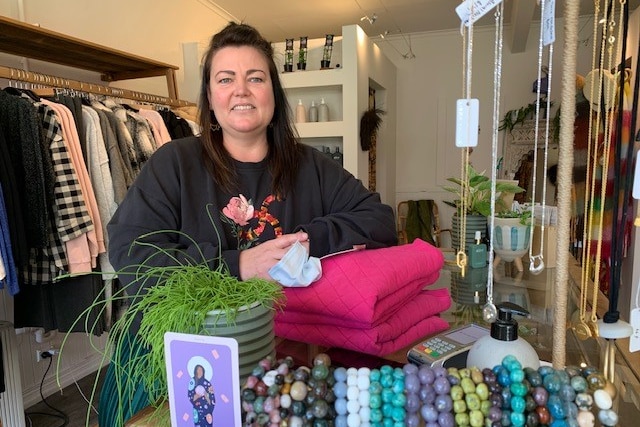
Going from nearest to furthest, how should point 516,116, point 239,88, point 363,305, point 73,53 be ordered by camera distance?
point 363,305, point 239,88, point 73,53, point 516,116

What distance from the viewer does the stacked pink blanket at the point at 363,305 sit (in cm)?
65

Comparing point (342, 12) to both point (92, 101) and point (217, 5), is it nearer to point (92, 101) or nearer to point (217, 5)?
point (217, 5)

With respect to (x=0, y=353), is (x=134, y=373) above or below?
above

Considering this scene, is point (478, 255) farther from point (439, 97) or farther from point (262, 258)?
point (439, 97)

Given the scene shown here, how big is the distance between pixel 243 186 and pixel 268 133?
0.58 ft

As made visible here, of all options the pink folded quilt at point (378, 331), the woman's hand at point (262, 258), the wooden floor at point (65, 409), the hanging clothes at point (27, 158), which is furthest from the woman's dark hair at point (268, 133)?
the wooden floor at point (65, 409)

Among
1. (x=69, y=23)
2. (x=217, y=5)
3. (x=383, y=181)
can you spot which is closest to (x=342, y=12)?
(x=217, y=5)

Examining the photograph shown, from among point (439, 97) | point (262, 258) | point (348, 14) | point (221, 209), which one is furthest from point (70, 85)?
point (439, 97)

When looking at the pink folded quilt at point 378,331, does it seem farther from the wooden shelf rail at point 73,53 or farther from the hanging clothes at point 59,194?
the wooden shelf rail at point 73,53

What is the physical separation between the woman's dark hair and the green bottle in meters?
0.52

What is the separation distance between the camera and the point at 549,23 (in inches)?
18.3

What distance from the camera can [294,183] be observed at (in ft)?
3.30

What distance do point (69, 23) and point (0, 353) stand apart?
5.39 feet

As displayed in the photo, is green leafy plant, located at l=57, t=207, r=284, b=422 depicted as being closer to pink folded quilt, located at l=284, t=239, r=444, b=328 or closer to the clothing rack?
pink folded quilt, located at l=284, t=239, r=444, b=328
